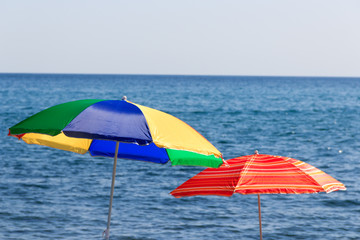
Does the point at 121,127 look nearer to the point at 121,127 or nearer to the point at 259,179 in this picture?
the point at 121,127

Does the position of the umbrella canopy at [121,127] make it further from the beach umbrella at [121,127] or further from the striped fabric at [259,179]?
the striped fabric at [259,179]

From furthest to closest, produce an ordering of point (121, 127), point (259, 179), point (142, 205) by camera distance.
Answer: point (142, 205) < point (259, 179) < point (121, 127)

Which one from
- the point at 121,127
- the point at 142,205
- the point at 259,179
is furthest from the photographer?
the point at 142,205

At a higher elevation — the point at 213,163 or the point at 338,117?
the point at 213,163

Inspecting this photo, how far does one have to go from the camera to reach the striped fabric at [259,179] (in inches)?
267

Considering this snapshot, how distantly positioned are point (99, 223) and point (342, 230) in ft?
20.5

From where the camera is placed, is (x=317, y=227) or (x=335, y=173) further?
(x=335, y=173)

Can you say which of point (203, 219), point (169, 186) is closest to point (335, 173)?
point (169, 186)

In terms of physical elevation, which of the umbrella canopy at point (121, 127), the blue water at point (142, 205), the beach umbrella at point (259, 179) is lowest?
the blue water at point (142, 205)

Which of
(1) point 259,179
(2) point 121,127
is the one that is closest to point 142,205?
A: (1) point 259,179

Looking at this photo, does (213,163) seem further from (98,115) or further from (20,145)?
(20,145)

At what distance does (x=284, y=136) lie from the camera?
39438 mm

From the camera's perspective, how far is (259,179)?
22.7 ft

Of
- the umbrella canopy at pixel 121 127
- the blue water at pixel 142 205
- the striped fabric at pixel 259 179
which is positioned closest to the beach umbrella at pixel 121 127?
the umbrella canopy at pixel 121 127
